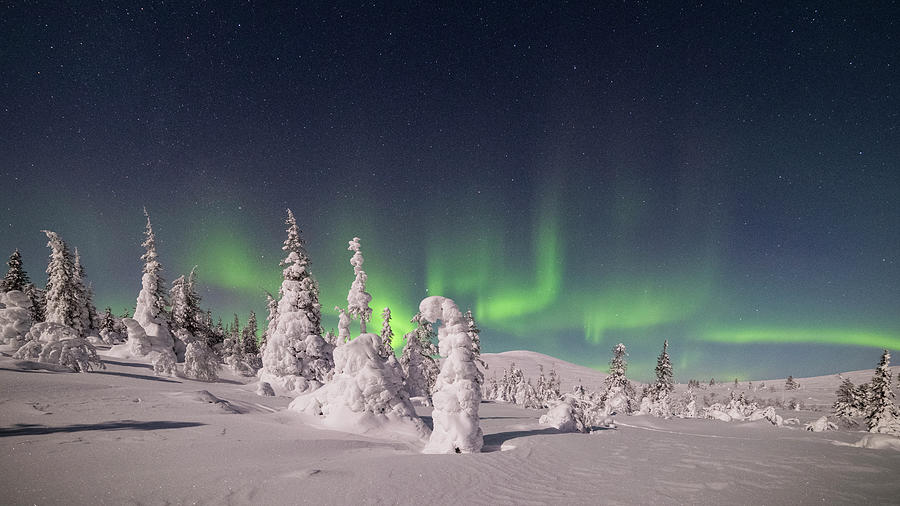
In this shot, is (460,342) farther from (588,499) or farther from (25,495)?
(25,495)

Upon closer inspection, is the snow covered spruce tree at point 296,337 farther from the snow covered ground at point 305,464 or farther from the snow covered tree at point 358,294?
the snow covered ground at point 305,464

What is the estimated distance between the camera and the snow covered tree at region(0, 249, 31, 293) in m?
38.8

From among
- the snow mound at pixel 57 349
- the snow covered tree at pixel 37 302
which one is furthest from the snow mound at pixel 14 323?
the snow covered tree at pixel 37 302

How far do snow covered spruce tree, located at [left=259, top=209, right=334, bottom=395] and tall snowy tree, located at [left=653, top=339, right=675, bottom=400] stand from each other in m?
46.4

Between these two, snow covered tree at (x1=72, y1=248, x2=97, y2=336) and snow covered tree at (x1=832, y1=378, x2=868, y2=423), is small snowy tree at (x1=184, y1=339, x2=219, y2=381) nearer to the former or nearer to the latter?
snow covered tree at (x1=72, y1=248, x2=97, y2=336)

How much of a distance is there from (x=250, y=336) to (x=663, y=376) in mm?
70242

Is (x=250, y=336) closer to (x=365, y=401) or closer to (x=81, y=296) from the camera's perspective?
(x=81, y=296)

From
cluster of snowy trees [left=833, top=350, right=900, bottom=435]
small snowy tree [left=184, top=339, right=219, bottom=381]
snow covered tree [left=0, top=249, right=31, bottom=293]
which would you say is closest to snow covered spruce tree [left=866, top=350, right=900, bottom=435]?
cluster of snowy trees [left=833, top=350, right=900, bottom=435]

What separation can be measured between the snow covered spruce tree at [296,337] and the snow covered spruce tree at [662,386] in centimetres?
4303

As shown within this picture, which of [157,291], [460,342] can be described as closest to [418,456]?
[460,342]

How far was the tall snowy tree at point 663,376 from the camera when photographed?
161 ft

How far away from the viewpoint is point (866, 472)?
36.3ft

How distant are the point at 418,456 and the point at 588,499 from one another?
212 inches

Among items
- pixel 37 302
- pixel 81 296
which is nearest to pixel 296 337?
pixel 81 296
